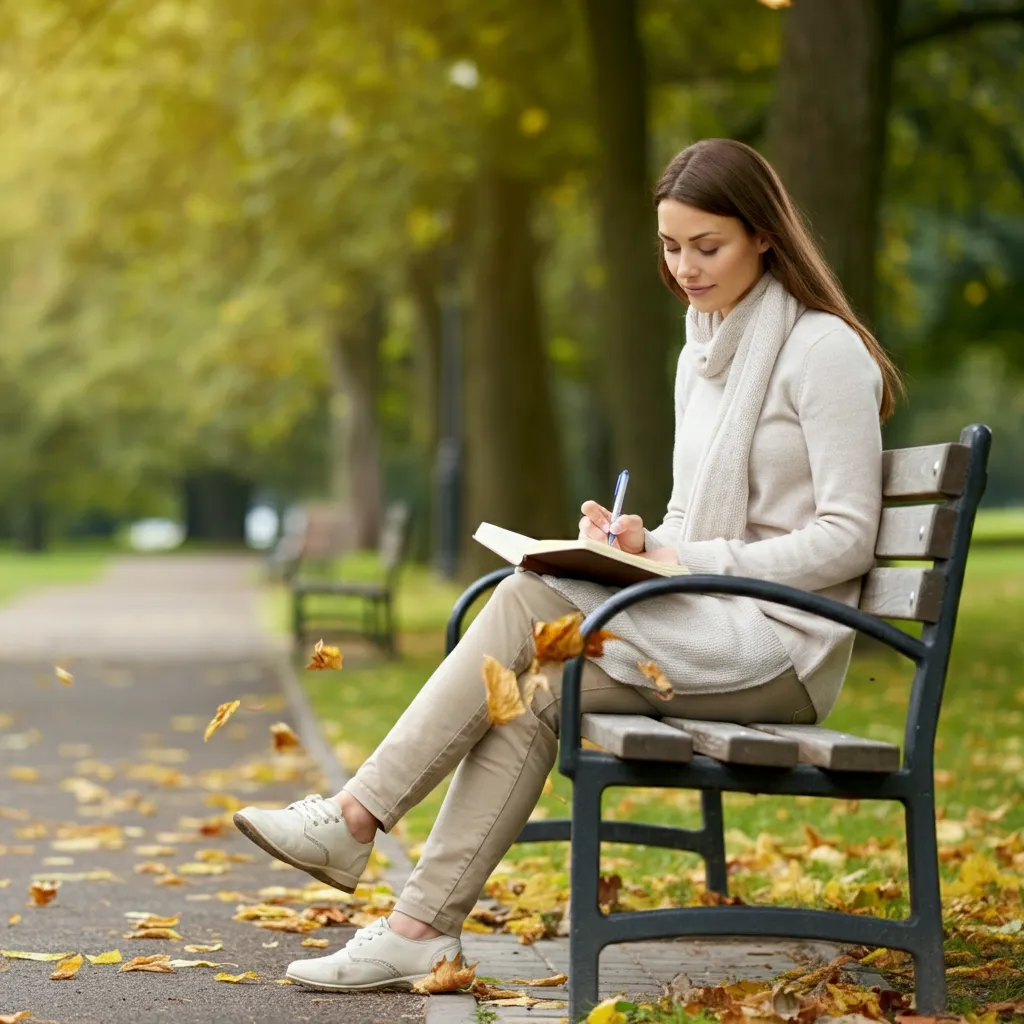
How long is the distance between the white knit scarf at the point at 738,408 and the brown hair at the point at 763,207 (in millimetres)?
59

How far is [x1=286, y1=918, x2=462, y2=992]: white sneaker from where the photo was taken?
4.20 m

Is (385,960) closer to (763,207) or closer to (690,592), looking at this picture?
(690,592)

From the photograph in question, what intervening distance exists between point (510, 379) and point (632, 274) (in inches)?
216

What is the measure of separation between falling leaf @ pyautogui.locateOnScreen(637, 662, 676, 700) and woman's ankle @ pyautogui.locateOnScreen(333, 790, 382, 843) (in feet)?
2.21

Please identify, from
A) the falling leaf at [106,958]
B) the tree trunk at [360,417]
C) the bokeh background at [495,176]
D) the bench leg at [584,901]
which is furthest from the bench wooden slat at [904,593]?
the tree trunk at [360,417]

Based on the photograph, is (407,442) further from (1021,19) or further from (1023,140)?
(1021,19)

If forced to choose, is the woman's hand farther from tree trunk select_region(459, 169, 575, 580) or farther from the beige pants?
tree trunk select_region(459, 169, 575, 580)

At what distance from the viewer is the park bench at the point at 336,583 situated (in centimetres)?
1430

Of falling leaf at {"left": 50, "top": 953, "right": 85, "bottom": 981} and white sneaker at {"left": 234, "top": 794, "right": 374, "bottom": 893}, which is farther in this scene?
falling leaf at {"left": 50, "top": 953, "right": 85, "bottom": 981}

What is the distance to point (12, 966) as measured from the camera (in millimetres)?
4566

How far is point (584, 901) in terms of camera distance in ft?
12.5

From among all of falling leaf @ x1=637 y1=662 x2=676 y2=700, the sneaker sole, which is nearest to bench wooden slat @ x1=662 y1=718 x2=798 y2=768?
falling leaf @ x1=637 y1=662 x2=676 y2=700

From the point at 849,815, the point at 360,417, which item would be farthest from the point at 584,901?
the point at 360,417

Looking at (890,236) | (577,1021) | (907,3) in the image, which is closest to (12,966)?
(577,1021)
